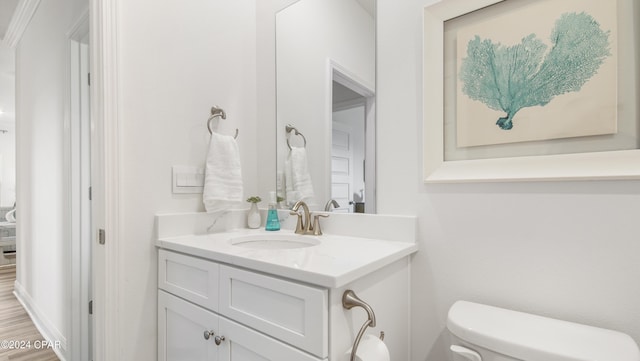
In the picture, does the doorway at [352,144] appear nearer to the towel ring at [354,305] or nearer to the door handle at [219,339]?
the towel ring at [354,305]

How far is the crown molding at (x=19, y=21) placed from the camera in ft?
7.68

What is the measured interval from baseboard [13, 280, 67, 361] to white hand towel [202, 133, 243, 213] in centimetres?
149

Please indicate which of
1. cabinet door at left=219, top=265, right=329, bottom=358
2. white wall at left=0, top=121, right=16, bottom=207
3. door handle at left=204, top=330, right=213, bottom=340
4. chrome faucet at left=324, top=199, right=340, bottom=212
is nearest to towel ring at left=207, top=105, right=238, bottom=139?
chrome faucet at left=324, top=199, right=340, bottom=212

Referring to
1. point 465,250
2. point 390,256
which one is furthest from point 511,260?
point 390,256

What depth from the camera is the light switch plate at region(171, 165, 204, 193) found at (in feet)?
4.42

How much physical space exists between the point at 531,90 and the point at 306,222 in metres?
0.98

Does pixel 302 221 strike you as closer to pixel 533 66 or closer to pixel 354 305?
pixel 354 305

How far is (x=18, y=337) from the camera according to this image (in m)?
2.19

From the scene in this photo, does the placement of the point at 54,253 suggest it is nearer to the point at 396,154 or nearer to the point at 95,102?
the point at 95,102

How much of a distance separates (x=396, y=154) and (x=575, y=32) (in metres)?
0.65

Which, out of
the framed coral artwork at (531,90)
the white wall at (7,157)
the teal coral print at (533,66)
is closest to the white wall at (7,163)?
the white wall at (7,157)

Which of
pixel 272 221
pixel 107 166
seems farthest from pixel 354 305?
pixel 107 166

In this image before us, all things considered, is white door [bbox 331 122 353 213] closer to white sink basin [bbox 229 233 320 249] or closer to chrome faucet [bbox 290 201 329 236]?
chrome faucet [bbox 290 201 329 236]

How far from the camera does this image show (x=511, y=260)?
1.00 meters
